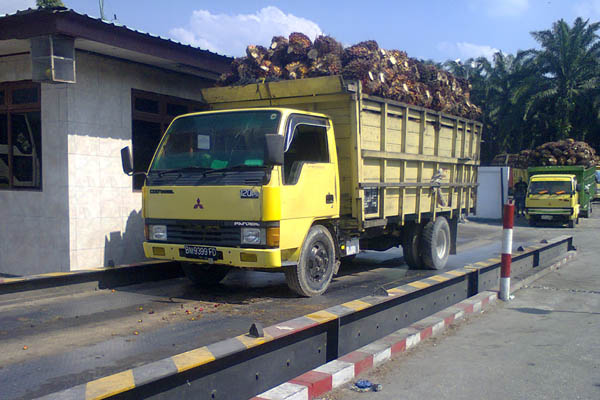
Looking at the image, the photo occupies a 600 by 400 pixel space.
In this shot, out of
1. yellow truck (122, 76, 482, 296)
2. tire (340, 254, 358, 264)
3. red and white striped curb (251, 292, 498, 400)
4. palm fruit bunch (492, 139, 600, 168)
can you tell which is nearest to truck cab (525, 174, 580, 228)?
palm fruit bunch (492, 139, 600, 168)

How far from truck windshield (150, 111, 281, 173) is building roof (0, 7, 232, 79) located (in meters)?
2.20

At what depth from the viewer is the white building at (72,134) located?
7.93m

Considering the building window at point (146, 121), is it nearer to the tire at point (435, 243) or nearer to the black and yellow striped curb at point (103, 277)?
the black and yellow striped curb at point (103, 277)

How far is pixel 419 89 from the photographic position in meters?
9.03

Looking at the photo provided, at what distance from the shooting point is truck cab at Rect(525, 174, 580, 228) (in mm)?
22688

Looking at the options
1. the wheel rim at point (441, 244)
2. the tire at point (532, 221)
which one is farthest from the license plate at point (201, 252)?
the tire at point (532, 221)

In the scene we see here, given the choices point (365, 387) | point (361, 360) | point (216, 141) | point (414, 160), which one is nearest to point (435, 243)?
point (414, 160)

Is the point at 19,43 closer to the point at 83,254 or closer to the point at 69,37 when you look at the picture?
the point at 69,37

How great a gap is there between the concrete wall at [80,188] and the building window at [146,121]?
0.25m

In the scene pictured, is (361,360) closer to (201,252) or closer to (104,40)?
(201,252)

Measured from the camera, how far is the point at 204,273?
7.58m

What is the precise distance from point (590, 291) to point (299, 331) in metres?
6.62

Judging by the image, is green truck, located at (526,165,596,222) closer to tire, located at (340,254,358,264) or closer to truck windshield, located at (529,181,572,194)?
truck windshield, located at (529,181,572,194)

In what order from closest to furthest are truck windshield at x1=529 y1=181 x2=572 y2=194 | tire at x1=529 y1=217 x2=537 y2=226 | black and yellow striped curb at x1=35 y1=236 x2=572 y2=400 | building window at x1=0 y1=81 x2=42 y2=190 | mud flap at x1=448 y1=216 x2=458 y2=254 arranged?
black and yellow striped curb at x1=35 y1=236 x2=572 y2=400 → building window at x1=0 y1=81 x2=42 y2=190 → mud flap at x1=448 y1=216 x2=458 y2=254 → truck windshield at x1=529 y1=181 x2=572 y2=194 → tire at x1=529 y1=217 x2=537 y2=226
